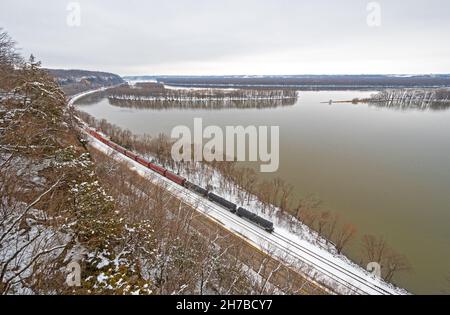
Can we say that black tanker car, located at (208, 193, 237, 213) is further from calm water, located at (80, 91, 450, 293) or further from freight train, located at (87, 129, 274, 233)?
calm water, located at (80, 91, 450, 293)

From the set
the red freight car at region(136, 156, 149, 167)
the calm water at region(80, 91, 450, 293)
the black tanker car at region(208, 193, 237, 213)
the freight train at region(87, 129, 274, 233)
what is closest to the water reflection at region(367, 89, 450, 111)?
the calm water at region(80, 91, 450, 293)

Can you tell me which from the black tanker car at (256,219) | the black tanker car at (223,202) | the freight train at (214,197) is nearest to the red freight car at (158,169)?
the freight train at (214,197)

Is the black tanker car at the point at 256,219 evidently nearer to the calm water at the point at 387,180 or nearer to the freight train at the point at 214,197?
the freight train at the point at 214,197

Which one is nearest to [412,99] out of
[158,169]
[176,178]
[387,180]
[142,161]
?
[387,180]

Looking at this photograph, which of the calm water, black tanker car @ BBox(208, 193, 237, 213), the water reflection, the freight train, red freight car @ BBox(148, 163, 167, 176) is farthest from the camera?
the water reflection

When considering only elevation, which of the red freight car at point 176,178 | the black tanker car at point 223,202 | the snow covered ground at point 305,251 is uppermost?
the red freight car at point 176,178

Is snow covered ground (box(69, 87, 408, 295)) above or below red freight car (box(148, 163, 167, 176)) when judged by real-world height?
below

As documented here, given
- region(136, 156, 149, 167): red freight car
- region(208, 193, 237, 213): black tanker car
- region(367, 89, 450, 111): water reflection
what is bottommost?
region(208, 193, 237, 213): black tanker car
